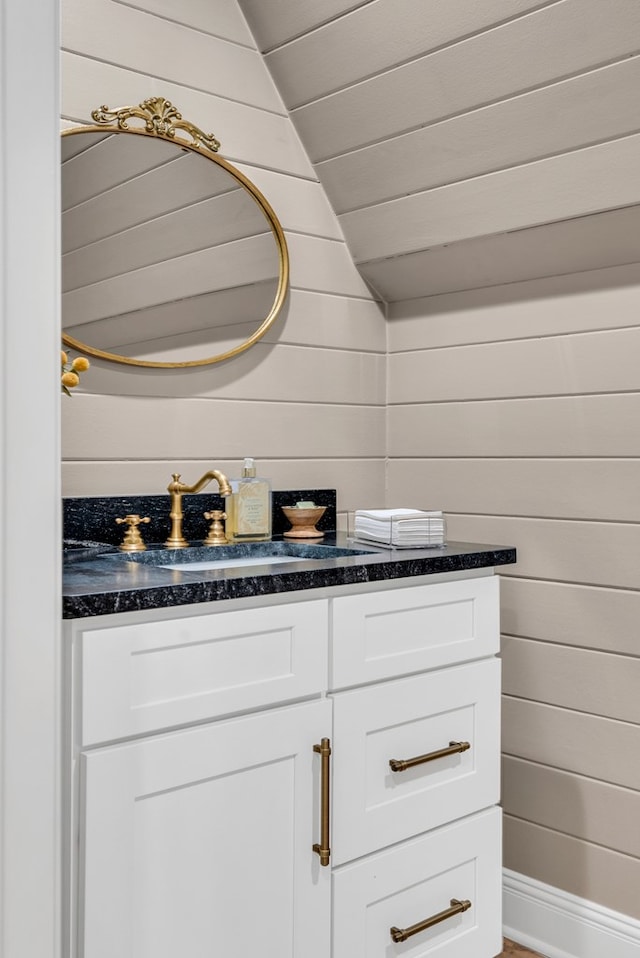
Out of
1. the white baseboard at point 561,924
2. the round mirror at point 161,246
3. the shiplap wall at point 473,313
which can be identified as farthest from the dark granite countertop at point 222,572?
the white baseboard at point 561,924

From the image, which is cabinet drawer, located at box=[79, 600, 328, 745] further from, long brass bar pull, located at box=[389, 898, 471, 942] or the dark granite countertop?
long brass bar pull, located at box=[389, 898, 471, 942]

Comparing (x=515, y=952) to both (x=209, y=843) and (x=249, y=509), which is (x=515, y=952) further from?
(x=249, y=509)

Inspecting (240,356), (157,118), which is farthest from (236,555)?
(157,118)

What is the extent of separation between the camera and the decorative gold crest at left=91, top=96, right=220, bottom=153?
1.94 m

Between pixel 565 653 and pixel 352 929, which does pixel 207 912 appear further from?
pixel 565 653

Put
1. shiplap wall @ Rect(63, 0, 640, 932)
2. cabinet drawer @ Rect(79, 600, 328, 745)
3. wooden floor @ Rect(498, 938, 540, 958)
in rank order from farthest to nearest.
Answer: wooden floor @ Rect(498, 938, 540, 958)
shiplap wall @ Rect(63, 0, 640, 932)
cabinet drawer @ Rect(79, 600, 328, 745)

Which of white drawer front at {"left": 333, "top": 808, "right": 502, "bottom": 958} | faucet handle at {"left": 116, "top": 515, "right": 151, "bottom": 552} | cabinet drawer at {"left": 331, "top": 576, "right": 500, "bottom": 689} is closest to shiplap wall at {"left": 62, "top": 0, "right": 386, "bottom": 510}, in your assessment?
faucet handle at {"left": 116, "top": 515, "right": 151, "bottom": 552}

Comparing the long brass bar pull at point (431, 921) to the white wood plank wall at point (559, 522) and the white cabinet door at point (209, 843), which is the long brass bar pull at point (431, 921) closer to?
the white cabinet door at point (209, 843)

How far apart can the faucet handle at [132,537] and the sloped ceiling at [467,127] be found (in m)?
0.96

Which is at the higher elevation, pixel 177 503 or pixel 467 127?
pixel 467 127

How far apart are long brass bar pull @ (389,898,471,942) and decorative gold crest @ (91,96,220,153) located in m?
1.70

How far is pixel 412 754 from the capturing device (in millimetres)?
1703

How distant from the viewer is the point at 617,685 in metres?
2.02

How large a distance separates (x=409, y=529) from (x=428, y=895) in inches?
27.8
